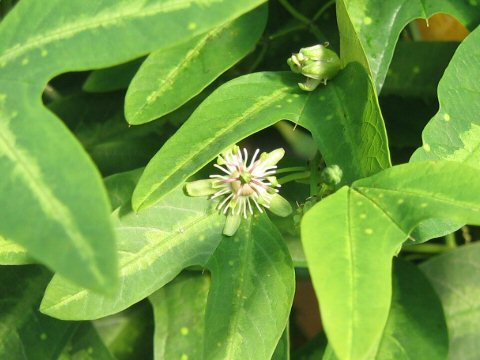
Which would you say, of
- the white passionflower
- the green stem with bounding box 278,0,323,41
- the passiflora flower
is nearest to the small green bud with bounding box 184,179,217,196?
the white passionflower

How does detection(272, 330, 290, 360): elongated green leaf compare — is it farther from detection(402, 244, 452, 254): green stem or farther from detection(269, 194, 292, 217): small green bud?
detection(402, 244, 452, 254): green stem

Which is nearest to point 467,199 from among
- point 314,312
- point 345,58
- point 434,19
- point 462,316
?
point 345,58

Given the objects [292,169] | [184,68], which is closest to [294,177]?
[292,169]

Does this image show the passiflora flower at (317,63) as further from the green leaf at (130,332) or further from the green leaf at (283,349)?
the green leaf at (130,332)

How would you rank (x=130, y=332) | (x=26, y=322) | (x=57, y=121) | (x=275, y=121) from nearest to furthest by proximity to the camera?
(x=57, y=121) → (x=275, y=121) → (x=26, y=322) → (x=130, y=332)

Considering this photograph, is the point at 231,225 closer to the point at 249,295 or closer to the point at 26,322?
the point at 249,295

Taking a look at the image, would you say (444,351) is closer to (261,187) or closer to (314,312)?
(261,187)
